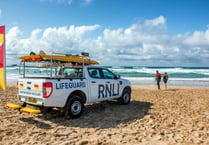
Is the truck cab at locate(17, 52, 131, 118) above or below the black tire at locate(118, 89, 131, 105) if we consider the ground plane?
above

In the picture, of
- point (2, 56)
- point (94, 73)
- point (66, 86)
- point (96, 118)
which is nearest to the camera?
point (66, 86)

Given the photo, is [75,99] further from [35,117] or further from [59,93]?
[35,117]

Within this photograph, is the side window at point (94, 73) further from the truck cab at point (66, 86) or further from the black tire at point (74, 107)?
the black tire at point (74, 107)

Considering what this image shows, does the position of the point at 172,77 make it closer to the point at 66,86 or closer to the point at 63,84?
the point at 66,86

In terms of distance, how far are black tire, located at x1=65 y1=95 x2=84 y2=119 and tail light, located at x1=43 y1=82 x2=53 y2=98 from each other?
0.80 metres

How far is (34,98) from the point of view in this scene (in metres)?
5.98

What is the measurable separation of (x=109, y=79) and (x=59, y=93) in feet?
8.79

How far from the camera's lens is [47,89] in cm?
560

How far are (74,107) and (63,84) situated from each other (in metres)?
1.00

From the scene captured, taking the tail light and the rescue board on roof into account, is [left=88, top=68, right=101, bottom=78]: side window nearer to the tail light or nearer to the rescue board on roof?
the rescue board on roof

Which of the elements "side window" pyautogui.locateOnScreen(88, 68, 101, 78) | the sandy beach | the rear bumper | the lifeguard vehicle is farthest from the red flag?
"side window" pyautogui.locateOnScreen(88, 68, 101, 78)

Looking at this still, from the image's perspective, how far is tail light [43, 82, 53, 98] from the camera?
5578 millimetres

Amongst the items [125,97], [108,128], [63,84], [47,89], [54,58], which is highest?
[54,58]

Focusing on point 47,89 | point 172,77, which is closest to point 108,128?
point 47,89
